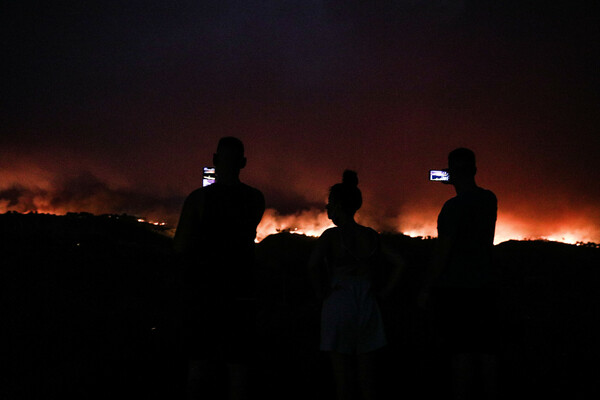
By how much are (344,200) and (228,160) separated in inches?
35.7

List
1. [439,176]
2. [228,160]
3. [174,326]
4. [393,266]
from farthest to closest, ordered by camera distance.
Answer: [174,326], [439,176], [393,266], [228,160]

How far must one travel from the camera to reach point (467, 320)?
11.0 ft

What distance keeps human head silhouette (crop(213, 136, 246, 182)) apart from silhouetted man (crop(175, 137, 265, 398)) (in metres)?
0.12

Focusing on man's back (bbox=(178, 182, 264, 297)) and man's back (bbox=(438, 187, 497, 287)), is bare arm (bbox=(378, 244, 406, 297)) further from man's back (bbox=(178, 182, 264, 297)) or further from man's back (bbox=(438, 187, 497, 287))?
man's back (bbox=(178, 182, 264, 297))

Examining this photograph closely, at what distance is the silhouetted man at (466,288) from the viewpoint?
3.33 meters

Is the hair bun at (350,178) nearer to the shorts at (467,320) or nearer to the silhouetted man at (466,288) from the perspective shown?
the silhouetted man at (466,288)

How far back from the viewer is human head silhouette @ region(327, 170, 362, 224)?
10.5ft

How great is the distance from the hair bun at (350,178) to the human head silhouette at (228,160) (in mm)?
801

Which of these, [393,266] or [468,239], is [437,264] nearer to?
[468,239]

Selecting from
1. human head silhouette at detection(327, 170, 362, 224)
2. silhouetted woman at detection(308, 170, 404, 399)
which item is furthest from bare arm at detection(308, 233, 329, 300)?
human head silhouette at detection(327, 170, 362, 224)

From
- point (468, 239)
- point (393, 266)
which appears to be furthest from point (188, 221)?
point (468, 239)

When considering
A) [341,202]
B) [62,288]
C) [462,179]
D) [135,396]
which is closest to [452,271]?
[462,179]

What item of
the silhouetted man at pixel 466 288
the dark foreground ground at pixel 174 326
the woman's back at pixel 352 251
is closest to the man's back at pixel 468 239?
the silhouetted man at pixel 466 288

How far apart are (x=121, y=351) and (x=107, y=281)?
436cm
